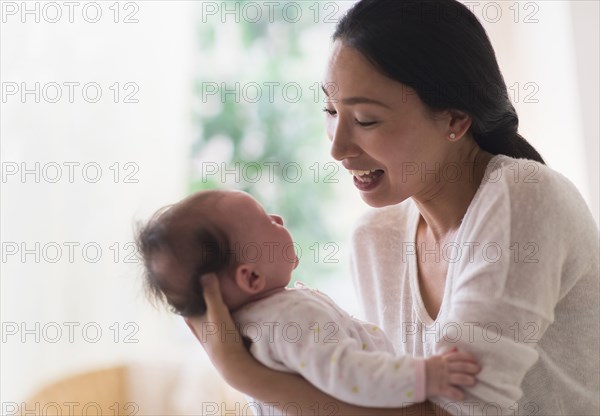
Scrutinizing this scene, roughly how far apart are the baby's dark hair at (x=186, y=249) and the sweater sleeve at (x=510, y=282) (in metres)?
0.43

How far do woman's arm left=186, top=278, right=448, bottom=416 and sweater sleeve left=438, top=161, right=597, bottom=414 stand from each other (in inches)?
4.7

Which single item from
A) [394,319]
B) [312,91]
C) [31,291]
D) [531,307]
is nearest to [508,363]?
[531,307]

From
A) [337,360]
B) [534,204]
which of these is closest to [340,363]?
[337,360]

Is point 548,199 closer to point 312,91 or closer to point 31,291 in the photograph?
point 31,291

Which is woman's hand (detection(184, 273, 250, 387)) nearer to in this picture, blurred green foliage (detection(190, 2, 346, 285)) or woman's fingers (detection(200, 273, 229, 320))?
woman's fingers (detection(200, 273, 229, 320))

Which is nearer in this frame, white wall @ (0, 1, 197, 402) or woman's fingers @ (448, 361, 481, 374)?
woman's fingers @ (448, 361, 481, 374)

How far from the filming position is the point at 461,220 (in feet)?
5.05

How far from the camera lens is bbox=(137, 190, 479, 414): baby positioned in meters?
1.19

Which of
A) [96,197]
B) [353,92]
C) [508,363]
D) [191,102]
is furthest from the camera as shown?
[191,102]

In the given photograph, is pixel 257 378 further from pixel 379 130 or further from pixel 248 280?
pixel 379 130

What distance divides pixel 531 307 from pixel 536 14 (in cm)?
182

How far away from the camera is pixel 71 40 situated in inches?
103

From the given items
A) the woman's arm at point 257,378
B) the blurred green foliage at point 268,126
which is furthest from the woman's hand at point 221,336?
the blurred green foliage at point 268,126

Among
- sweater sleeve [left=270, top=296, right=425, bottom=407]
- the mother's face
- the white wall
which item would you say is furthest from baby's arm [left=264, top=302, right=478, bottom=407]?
the white wall
